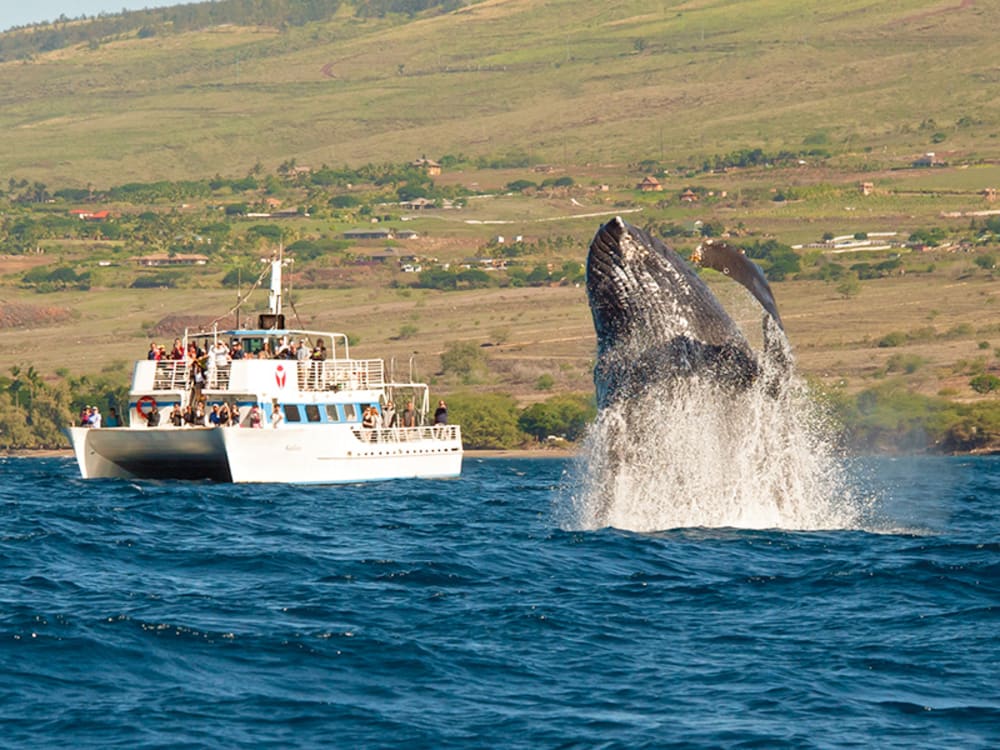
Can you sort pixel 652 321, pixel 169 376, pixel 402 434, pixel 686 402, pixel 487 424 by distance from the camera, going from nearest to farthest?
pixel 652 321 < pixel 686 402 < pixel 169 376 < pixel 402 434 < pixel 487 424

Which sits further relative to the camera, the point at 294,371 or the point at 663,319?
the point at 294,371

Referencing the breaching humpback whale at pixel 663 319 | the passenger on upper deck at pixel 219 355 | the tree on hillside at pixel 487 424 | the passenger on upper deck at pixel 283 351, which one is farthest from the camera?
the tree on hillside at pixel 487 424

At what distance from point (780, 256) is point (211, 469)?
145 meters

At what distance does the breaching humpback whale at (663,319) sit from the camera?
979 inches

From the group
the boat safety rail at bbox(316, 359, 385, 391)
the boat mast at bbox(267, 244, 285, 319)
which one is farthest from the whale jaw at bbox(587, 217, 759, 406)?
the boat mast at bbox(267, 244, 285, 319)

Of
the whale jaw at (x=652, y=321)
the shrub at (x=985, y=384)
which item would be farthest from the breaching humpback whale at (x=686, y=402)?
the shrub at (x=985, y=384)

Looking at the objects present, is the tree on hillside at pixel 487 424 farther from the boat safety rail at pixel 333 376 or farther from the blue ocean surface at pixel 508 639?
the blue ocean surface at pixel 508 639

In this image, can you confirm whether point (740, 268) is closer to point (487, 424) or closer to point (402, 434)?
point (402, 434)

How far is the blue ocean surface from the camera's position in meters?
15.8

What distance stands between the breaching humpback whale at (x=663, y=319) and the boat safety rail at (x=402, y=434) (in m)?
31.3

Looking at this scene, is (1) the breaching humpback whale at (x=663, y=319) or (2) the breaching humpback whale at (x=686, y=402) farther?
(2) the breaching humpback whale at (x=686, y=402)

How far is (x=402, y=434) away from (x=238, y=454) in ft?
25.9

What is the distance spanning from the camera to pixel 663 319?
82.3 feet

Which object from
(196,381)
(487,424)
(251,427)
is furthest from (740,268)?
(487,424)
